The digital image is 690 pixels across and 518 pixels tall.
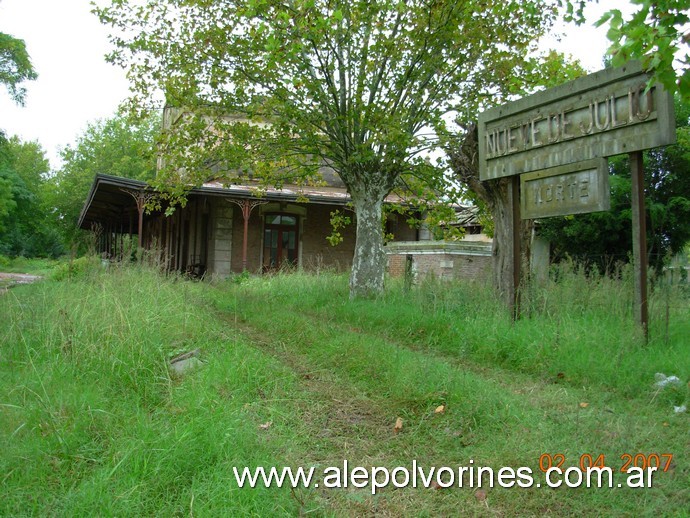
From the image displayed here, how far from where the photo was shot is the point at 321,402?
4477 mm

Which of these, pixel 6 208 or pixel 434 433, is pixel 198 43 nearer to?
pixel 434 433

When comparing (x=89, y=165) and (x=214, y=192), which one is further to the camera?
(x=89, y=165)

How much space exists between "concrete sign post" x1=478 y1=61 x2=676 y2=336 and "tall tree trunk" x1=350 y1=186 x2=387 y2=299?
3.32m

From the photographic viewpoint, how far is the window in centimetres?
2049

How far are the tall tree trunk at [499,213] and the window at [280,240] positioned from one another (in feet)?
39.9

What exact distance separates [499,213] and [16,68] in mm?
24507

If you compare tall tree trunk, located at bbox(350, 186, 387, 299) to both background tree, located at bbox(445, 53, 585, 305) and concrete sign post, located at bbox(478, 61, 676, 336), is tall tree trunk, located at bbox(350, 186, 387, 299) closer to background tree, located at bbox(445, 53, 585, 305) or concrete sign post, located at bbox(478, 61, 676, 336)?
background tree, located at bbox(445, 53, 585, 305)

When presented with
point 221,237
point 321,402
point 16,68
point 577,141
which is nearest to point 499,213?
point 577,141

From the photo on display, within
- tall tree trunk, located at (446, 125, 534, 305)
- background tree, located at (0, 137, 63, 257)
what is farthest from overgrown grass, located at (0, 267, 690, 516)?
background tree, located at (0, 137, 63, 257)

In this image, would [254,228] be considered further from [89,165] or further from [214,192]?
[89,165]

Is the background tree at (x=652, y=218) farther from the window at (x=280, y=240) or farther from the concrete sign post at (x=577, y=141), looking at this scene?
the concrete sign post at (x=577, y=141)

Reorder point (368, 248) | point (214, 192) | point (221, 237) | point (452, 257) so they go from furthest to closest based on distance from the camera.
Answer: point (221, 237) < point (214, 192) < point (452, 257) < point (368, 248)

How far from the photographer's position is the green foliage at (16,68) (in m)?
24.4
